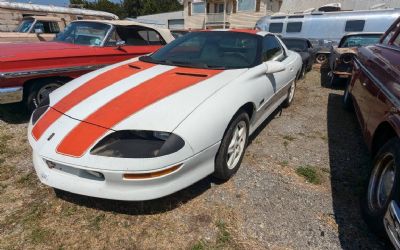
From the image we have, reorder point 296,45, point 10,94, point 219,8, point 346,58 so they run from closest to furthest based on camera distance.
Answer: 1. point 10,94
2. point 346,58
3. point 296,45
4. point 219,8

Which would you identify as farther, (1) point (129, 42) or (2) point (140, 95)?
(1) point (129, 42)

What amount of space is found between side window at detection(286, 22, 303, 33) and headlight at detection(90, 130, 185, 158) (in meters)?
12.7

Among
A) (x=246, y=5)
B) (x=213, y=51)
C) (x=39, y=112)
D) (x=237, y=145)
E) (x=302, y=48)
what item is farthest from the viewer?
(x=246, y=5)

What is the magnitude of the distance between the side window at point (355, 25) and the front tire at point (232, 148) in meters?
11.0

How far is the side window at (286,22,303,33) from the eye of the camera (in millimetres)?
12797

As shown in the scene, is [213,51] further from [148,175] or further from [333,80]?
[333,80]

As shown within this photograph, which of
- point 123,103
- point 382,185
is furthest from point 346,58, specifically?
point 123,103

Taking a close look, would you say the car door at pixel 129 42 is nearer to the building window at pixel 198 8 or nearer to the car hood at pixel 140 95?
the car hood at pixel 140 95

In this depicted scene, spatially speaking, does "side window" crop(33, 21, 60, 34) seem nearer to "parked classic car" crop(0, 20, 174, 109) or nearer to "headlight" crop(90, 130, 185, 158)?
"parked classic car" crop(0, 20, 174, 109)

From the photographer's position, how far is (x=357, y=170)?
3094 mm

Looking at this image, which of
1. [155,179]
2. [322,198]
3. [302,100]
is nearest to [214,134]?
[155,179]

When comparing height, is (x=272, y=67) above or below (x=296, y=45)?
above

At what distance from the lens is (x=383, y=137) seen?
2.49 metres

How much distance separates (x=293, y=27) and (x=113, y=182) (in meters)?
13.2
